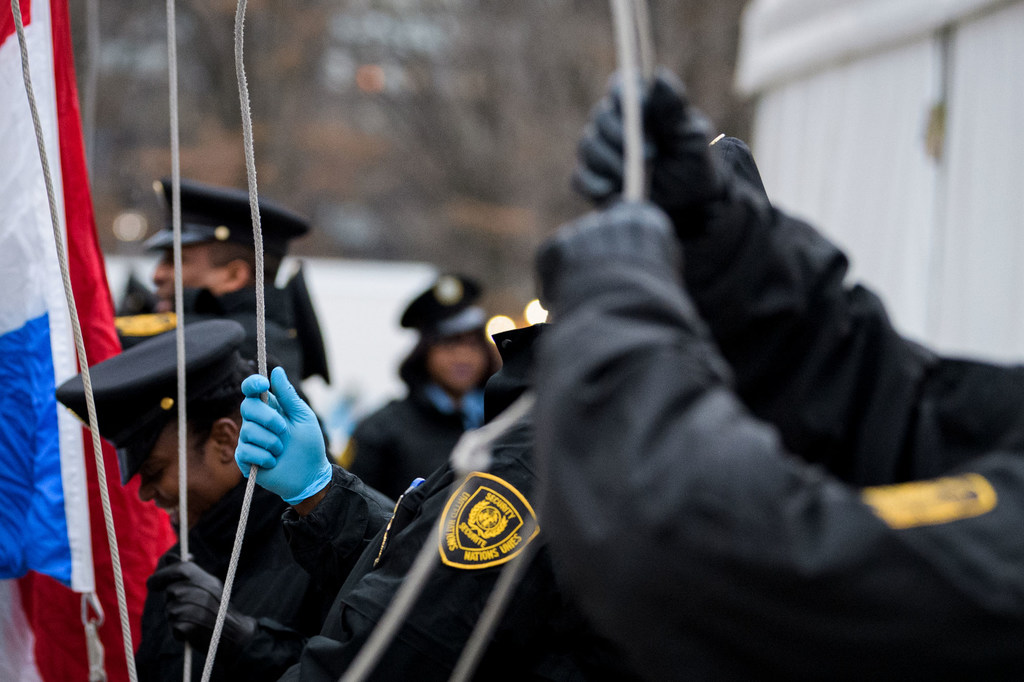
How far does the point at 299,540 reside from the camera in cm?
201

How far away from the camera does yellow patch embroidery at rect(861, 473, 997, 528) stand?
965 mm

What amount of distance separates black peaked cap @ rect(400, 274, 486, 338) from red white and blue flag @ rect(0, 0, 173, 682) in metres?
3.00

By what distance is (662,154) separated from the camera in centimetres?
112

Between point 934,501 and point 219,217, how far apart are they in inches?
118

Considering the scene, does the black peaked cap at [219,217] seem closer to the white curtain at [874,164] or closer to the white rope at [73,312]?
the white rope at [73,312]

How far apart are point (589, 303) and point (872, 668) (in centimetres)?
40

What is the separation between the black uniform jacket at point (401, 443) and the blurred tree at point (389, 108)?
7729mm

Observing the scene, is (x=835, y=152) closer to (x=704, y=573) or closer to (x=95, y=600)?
(x=95, y=600)

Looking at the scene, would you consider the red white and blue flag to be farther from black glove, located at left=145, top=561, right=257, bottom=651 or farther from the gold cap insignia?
the gold cap insignia

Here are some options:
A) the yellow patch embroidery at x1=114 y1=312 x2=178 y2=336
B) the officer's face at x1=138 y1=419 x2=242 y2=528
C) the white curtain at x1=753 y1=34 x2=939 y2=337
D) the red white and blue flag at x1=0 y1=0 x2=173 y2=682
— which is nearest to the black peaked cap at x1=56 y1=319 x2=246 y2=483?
the officer's face at x1=138 y1=419 x2=242 y2=528

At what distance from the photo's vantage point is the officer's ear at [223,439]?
232 centimetres

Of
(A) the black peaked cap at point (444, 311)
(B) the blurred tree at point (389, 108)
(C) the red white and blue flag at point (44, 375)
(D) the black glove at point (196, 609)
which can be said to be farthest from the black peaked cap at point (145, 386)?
(B) the blurred tree at point (389, 108)

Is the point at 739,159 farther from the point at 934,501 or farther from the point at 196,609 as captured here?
the point at 196,609

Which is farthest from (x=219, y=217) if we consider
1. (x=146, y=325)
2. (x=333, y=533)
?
(x=333, y=533)
